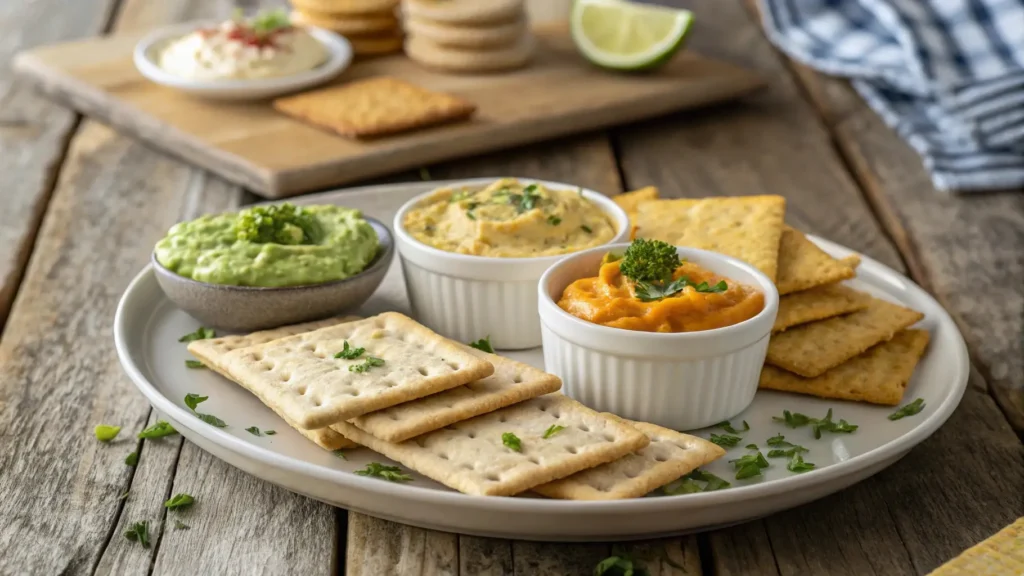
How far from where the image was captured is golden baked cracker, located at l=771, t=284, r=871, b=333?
10.1ft

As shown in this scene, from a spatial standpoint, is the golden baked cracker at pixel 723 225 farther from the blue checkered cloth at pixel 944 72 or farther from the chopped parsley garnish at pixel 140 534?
the chopped parsley garnish at pixel 140 534

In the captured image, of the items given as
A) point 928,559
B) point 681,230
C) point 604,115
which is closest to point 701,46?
point 604,115

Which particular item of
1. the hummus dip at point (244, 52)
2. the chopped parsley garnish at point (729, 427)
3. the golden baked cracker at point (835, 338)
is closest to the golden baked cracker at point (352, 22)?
the hummus dip at point (244, 52)

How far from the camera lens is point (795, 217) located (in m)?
4.40

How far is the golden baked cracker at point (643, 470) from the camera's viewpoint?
7.68 ft

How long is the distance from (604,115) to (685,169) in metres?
0.46

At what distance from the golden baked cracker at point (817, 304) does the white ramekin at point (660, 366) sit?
0.20 meters

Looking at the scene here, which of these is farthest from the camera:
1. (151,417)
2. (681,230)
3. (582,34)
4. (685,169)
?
(582,34)

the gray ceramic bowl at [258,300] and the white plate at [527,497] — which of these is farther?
the gray ceramic bowl at [258,300]

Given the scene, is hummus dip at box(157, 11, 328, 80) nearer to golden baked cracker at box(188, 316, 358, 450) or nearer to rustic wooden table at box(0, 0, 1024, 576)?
rustic wooden table at box(0, 0, 1024, 576)

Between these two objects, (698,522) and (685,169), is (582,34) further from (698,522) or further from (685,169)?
(698,522)

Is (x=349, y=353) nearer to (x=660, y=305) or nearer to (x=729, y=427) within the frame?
(x=660, y=305)

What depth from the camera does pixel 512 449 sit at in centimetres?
242

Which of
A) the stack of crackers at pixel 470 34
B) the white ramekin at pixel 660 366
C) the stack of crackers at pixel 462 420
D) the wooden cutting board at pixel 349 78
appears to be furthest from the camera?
the stack of crackers at pixel 470 34
